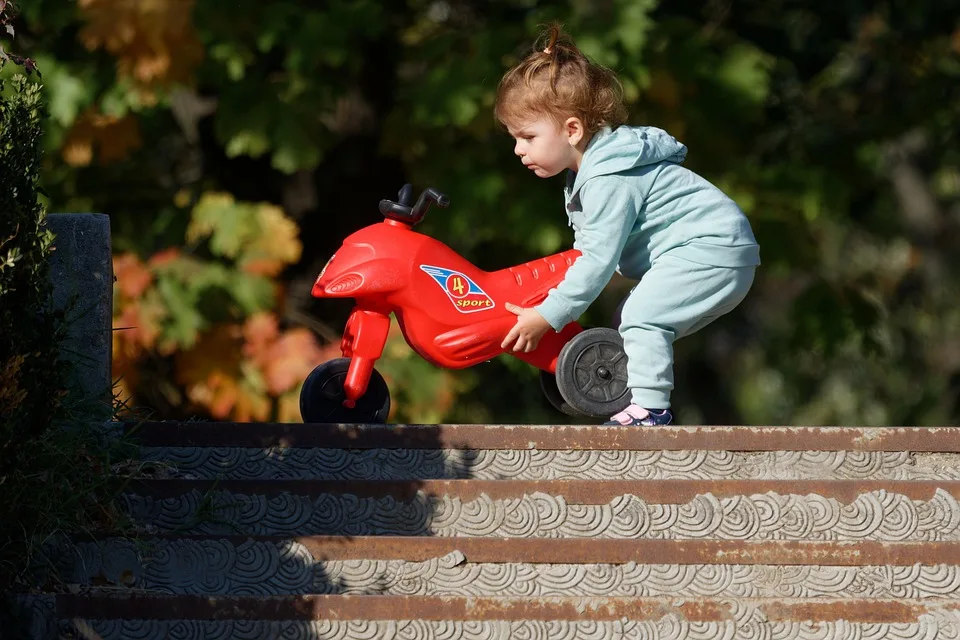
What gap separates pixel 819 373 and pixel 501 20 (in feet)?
27.9

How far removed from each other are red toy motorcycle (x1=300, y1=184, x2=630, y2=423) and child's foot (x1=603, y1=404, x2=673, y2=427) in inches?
6.8

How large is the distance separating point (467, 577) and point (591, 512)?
1.59ft

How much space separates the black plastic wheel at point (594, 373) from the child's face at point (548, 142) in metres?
0.60

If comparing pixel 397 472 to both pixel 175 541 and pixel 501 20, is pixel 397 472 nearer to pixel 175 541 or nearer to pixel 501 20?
pixel 175 541

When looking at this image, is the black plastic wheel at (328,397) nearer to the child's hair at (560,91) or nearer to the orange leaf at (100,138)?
the child's hair at (560,91)

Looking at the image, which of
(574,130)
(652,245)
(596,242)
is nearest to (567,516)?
(596,242)

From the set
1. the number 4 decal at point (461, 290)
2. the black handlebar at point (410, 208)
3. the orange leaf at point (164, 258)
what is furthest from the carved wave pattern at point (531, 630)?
the orange leaf at point (164, 258)

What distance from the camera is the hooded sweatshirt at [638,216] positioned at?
4.53m

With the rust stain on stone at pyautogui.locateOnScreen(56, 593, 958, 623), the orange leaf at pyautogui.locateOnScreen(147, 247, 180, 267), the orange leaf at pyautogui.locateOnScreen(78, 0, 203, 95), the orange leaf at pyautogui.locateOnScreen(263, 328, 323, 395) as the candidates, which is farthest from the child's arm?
the orange leaf at pyautogui.locateOnScreen(147, 247, 180, 267)

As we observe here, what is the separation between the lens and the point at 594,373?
4805 millimetres

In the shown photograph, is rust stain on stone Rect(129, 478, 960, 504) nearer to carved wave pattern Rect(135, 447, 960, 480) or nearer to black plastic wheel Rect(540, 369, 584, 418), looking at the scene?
carved wave pattern Rect(135, 447, 960, 480)

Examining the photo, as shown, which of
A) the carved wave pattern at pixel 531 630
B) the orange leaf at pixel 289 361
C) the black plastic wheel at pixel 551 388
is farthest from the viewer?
the orange leaf at pixel 289 361

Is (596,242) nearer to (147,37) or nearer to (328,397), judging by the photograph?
(328,397)

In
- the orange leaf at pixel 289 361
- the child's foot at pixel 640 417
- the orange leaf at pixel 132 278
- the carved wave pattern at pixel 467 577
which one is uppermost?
the carved wave pattern at pixel 467 577
